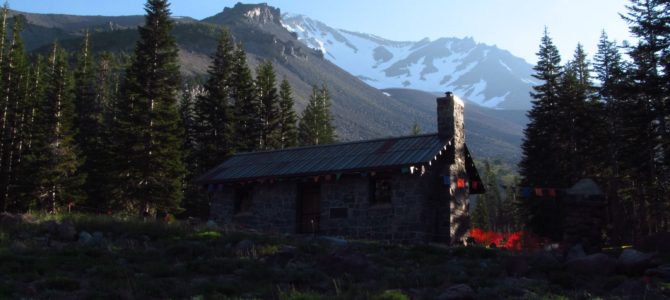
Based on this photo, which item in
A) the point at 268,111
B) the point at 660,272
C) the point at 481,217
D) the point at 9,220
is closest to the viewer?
the point at 660,272

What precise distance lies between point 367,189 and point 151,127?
1495cm

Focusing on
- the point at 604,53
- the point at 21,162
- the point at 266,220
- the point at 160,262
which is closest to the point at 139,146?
the point at 21,162

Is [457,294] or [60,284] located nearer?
[457,294]

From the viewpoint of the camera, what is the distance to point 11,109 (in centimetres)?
3622

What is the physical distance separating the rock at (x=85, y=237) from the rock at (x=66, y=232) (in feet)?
0.62

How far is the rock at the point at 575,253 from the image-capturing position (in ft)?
44.9

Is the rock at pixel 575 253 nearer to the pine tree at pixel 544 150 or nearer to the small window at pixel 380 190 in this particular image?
the small window at pixel 380 190

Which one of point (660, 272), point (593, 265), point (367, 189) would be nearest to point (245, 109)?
point (367, 189)

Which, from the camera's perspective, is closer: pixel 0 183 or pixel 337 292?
pixel 337 292

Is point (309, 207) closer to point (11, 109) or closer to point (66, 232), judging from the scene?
point (66, 232)

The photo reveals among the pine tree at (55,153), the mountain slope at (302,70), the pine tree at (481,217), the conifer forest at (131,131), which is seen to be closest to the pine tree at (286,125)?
the conifer forest at (131,131)

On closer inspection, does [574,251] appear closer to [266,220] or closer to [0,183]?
[266,220]

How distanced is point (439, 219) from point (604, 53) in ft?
73.7

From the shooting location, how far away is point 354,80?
565ft
